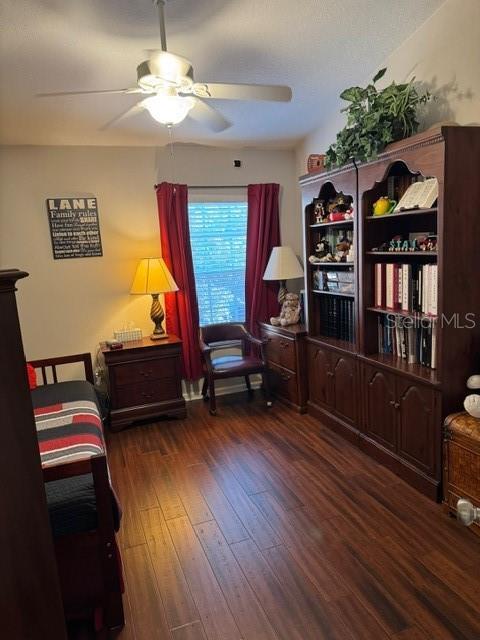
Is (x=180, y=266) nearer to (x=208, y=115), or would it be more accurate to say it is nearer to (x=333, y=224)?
(x=333, y=224)

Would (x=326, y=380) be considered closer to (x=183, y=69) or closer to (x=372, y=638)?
(x=372, y=638)

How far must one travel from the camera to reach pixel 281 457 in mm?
3051

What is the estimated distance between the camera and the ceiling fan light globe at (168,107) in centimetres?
194

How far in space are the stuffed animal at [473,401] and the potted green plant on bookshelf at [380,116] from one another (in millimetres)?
1424

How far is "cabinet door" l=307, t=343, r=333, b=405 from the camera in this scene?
3.43 metres

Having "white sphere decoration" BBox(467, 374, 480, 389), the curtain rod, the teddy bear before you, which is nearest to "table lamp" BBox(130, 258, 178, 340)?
the curtain rod

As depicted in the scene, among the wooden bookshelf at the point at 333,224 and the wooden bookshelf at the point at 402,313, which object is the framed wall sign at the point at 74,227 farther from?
the wooden bookshelf at the point at 402,313

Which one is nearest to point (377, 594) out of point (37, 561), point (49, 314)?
point (37, 561)

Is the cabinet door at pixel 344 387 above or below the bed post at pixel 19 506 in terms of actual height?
below

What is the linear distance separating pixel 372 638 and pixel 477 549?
76 centimetres

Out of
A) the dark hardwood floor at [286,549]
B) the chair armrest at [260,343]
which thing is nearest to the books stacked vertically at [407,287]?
the dark hardwood floor at [286,549]

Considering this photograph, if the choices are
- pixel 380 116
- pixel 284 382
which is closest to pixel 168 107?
pixel 380 116

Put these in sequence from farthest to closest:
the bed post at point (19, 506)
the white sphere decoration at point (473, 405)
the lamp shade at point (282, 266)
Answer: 1. the lamp shade at point (282, 266)
2. the white sphere decoration at point (473, 405)
3. the bed post at point (19, 506)

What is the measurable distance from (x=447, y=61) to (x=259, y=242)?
221cm
